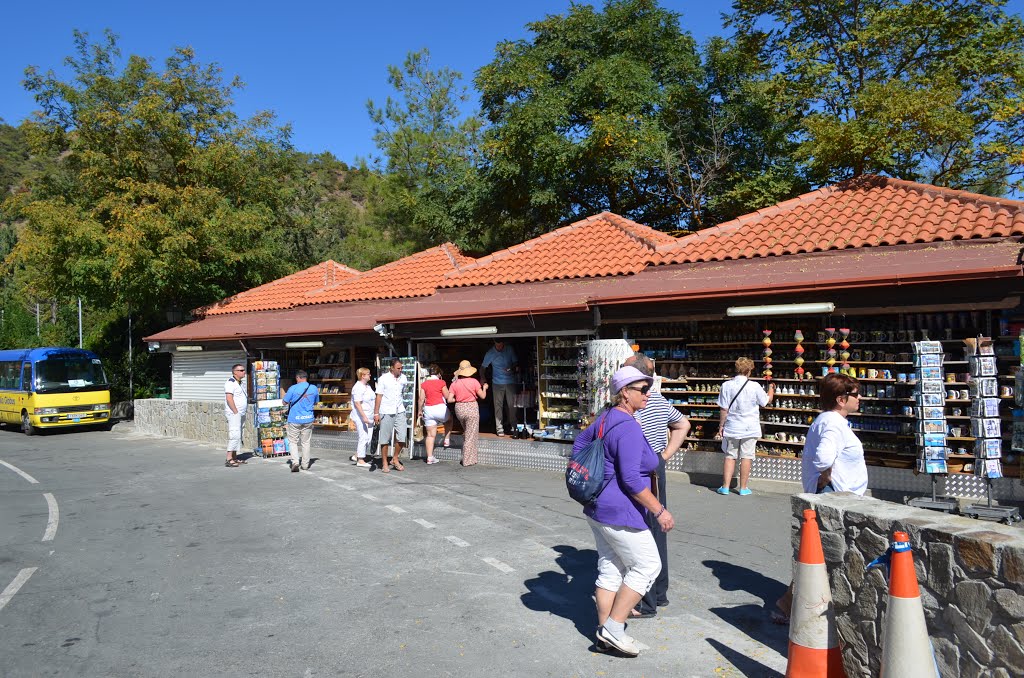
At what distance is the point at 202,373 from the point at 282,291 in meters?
3.24

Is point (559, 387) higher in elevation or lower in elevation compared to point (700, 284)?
lower

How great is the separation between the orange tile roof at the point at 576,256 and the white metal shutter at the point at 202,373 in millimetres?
7614

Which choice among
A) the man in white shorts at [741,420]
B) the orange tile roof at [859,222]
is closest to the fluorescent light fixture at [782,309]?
the man in white shorts at [741,420]

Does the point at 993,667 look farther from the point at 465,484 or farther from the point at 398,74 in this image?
the point at 398,74

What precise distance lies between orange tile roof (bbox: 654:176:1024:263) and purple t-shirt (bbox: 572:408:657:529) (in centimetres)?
842

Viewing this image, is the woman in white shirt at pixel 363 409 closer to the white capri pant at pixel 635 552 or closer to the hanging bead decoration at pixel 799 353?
the hanging bead decoration at pixel 799 353

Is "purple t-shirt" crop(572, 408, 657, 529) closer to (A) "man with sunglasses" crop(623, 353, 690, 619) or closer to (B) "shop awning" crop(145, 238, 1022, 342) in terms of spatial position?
(A) "man with sunglasses" crop(623, 353, 690, 619)

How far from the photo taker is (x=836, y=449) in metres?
5.21

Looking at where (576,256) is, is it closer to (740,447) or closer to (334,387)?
(334,387)

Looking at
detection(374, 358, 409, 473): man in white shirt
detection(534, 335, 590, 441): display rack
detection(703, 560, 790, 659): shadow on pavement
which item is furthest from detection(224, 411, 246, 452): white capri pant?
detection(703, 560, 790, 659): shadow on pavement

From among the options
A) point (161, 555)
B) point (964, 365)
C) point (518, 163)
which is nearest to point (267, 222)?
point (518, 163)

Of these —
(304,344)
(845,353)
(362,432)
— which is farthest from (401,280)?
(845,353)

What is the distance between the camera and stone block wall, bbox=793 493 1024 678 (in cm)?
332

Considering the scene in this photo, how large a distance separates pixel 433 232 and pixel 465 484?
638 inches
